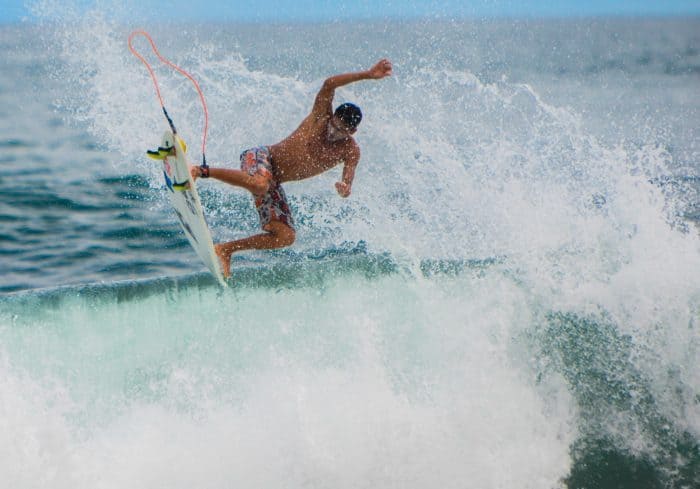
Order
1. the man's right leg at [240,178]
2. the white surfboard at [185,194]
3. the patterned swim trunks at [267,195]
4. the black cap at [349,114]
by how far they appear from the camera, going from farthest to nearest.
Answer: the patterned swim trunks at [267,195], the black cap at [349,114], the man's right leg at [240,178], the white surfboard at [185,194]

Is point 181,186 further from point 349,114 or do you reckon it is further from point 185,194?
point 349,114

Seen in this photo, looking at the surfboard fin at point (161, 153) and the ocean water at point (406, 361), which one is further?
the ocean water at point (406, 361)

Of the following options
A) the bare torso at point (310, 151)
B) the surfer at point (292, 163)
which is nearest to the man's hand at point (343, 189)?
the surfer at point (292, 163)

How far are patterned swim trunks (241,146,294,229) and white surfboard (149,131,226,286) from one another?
53cm

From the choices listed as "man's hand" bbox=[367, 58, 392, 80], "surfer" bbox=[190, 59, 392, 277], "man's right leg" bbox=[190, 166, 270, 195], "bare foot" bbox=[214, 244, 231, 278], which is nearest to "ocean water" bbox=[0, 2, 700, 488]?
"bare foot" bbox=[214, 244, 231, 278]

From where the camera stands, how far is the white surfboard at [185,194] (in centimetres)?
507

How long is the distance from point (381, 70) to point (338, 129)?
2.10ft

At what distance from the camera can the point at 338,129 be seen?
18.4 ft

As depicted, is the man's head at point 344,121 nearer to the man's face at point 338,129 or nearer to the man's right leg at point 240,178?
the man's face at point 338,129

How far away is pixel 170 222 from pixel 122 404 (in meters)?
6.64

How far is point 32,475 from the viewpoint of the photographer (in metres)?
5.23

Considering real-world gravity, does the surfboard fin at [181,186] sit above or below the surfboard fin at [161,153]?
below

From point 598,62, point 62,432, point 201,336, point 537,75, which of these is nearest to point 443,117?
point 201,336

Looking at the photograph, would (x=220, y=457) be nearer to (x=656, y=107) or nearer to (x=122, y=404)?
(x=122, y=404)
